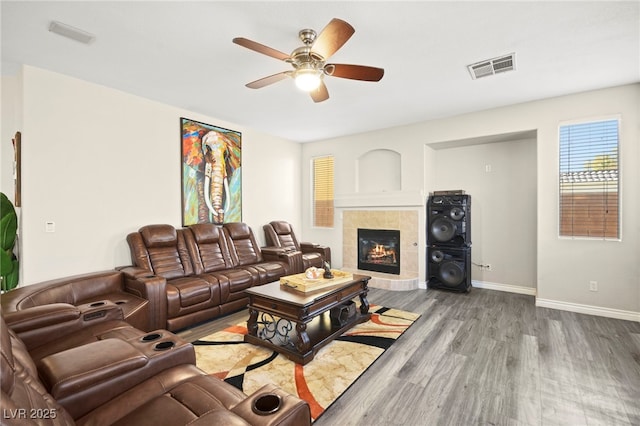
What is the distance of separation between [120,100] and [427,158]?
181 inches

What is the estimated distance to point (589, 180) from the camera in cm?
366

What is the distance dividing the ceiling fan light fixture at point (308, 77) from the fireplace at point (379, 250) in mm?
3382

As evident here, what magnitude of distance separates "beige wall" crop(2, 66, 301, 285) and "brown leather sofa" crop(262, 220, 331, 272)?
1641mm

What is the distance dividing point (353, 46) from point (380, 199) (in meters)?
3.09

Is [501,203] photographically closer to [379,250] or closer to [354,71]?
[379,250]

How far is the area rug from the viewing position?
217cm

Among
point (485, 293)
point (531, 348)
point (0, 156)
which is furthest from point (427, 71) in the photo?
point (0, 156)

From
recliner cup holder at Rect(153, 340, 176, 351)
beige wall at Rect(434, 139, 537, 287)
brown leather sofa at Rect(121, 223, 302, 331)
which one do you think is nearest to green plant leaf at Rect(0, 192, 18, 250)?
brown leather sofa at Rect(121, 223, 302, 331)

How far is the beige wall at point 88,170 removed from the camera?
3.01m

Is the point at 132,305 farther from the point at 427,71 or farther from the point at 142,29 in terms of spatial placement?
the point at 427,71

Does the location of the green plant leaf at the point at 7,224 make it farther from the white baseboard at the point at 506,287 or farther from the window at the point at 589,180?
the window at the point at 589,180

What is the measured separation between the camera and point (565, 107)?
3805 mm

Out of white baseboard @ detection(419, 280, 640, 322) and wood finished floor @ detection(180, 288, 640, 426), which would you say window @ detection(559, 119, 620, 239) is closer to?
white baseboard @ detection(419, 280, 640, 322)

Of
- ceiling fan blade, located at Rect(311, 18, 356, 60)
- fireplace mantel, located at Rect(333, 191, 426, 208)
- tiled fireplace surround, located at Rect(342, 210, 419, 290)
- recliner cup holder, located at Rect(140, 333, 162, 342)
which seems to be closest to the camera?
recliner cup holder, located at Rect(140, 333, 162, 342)
